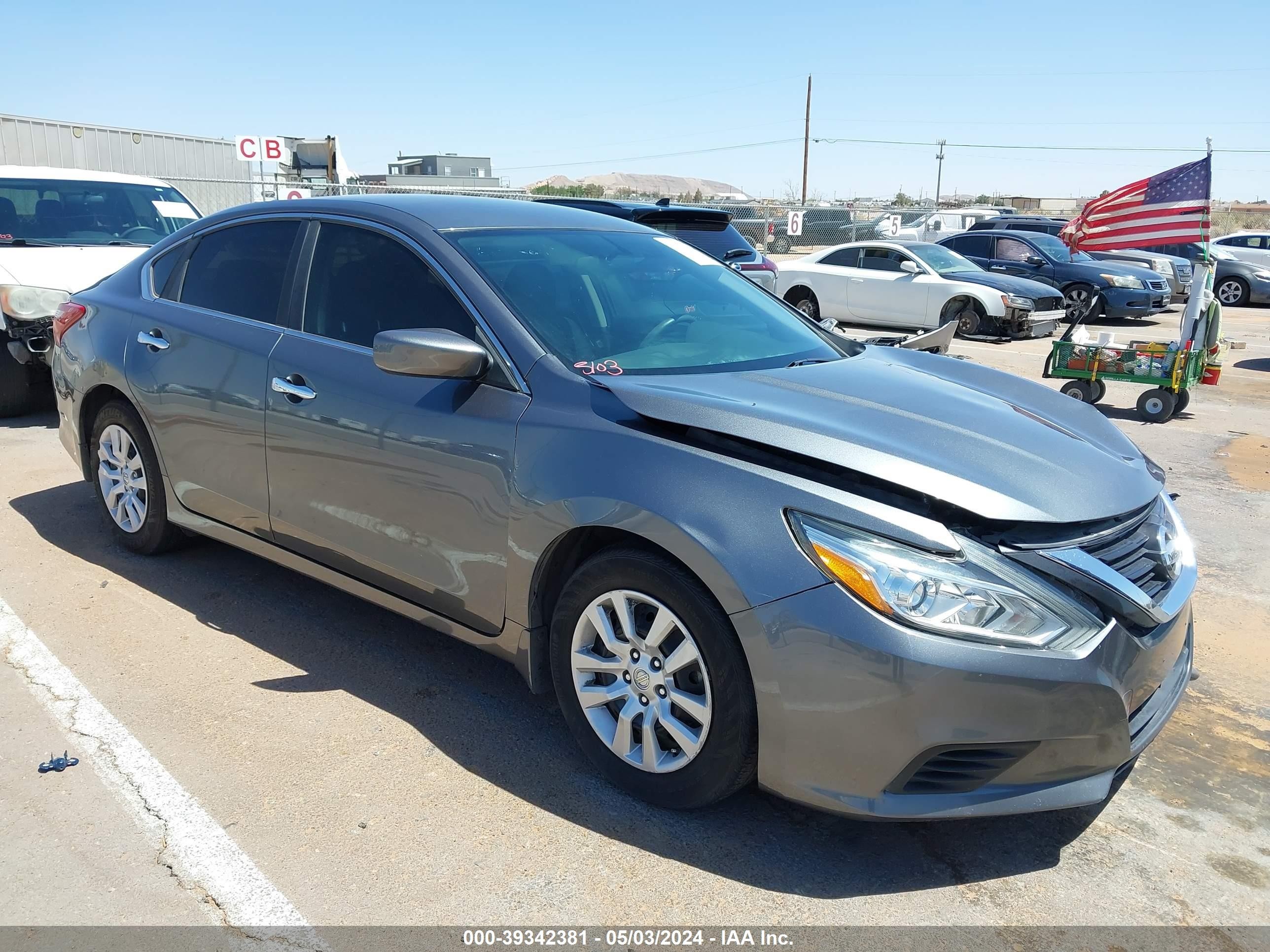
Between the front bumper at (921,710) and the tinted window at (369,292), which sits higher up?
the tinted window at (369,292)

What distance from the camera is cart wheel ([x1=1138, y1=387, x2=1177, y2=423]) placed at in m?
9.09

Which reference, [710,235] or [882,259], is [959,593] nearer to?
[710,235]

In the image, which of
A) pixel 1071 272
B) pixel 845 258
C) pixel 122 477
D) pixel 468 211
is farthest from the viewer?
pixel 1071 272

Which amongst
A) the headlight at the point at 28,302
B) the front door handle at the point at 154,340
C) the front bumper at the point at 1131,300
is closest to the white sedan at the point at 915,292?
the front bumper at the point at 1131,300

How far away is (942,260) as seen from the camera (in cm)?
1504

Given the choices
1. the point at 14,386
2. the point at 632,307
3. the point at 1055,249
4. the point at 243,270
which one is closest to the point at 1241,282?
the point at 1055,249

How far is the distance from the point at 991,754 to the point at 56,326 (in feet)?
16.3

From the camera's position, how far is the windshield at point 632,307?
344cm

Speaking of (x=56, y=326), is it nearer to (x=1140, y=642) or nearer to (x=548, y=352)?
(x=548, y=352)

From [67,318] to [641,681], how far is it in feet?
12.8

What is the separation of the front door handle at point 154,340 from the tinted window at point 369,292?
0.95 metres

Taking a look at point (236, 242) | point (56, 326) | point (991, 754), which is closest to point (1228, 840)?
point (991, 754)

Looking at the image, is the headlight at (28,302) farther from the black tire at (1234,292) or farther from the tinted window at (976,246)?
the black tire at (1234,292)

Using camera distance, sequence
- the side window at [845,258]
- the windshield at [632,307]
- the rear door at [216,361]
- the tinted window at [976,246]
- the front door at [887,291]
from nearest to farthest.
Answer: the windshield at [632,307] < the rear door at [216,361] < the front door at [887,291] < the side window at [845,258] < the tinted window at [976,246]
